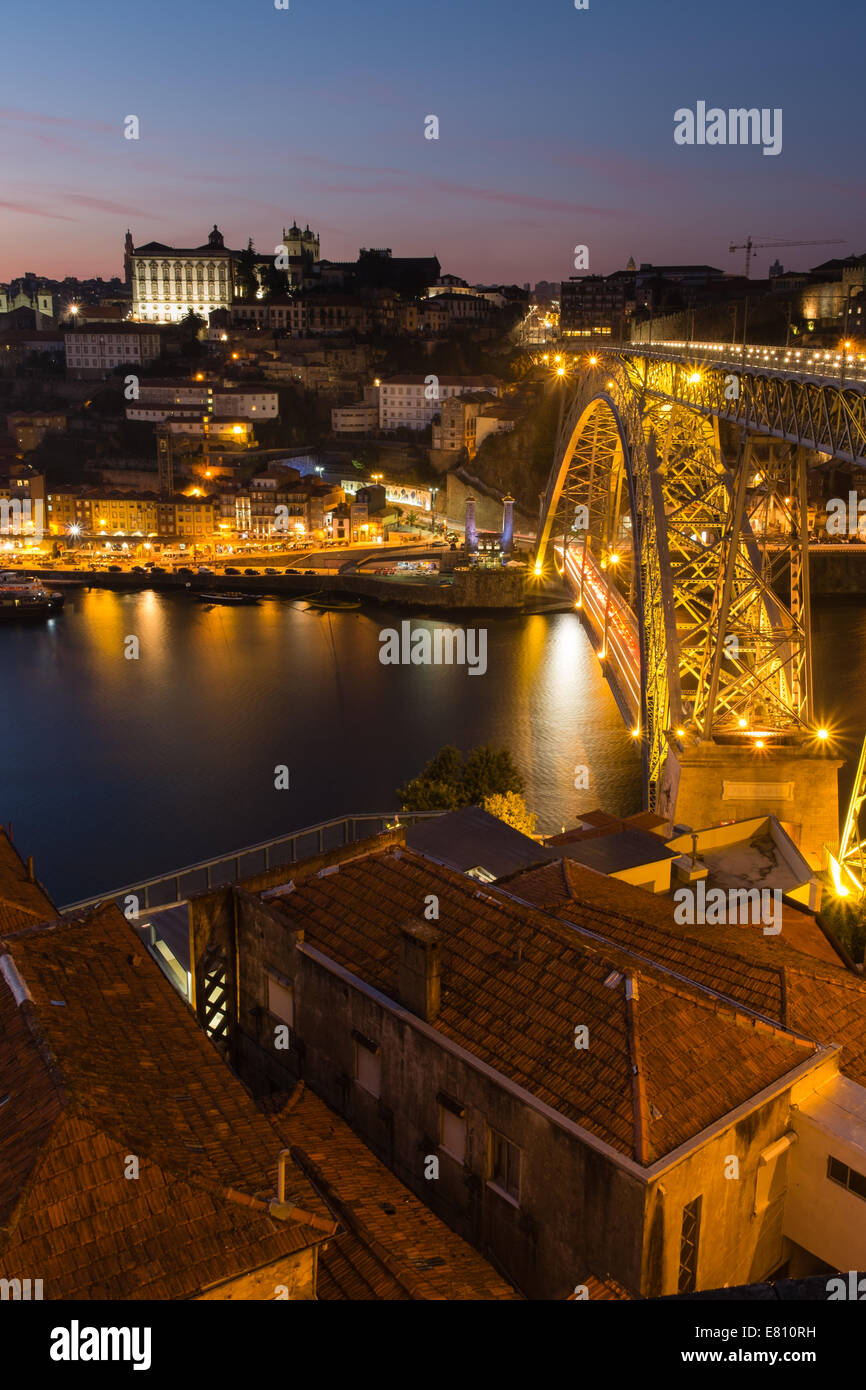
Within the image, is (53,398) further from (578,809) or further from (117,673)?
(578,809)

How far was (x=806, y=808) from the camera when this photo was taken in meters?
6.81

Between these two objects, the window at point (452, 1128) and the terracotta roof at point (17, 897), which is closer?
the window at point (452, 1128)

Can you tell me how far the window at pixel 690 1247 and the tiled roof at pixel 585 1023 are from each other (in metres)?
0.16

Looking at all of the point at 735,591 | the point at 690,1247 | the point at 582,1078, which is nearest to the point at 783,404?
the point at 735,591

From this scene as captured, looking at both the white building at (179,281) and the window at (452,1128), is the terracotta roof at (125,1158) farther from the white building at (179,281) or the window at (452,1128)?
the white building at (179,281)

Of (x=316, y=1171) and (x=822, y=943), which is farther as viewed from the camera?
(x=822, y=943)

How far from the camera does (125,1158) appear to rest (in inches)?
80.9

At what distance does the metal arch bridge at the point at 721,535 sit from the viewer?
5.71 metres

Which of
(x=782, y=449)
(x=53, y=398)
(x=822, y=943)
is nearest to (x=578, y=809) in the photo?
(x=782, y=449)

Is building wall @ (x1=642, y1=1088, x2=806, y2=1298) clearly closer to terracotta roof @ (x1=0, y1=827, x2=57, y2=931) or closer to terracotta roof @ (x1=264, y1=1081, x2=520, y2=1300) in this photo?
terracotta roof @ (x1=264, y1=1081, x2=520, y2=1300)

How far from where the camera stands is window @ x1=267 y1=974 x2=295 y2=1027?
10.5 ft

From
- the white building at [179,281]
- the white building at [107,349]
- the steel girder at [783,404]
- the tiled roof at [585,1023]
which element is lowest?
the tiled roof at [585,1023]

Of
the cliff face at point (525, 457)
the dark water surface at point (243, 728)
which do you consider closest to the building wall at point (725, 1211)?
the dark water surface at point (243, 728)
